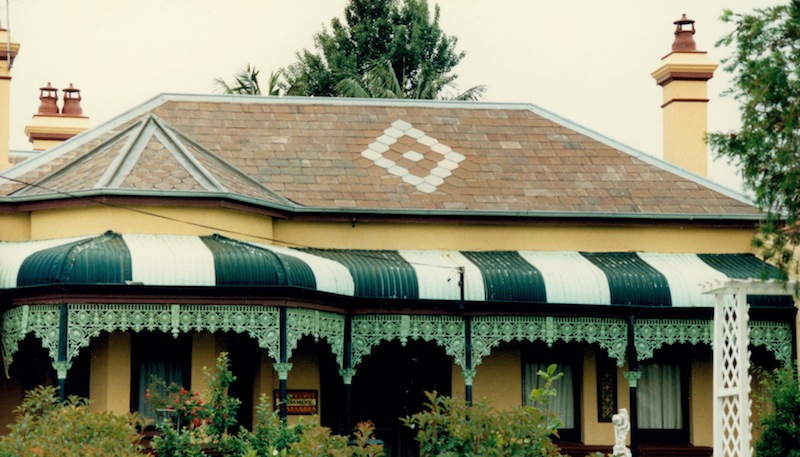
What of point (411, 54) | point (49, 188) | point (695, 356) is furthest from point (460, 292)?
point (411, 54)

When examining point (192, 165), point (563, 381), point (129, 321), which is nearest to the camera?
point (129, 321)

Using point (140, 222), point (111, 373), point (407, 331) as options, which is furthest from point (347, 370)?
point (140, 222)

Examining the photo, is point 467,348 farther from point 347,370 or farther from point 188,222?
point 188,222

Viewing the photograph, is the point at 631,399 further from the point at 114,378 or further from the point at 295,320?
the point at 114,378

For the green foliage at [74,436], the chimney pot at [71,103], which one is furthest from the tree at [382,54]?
the green foliage at [74,436]

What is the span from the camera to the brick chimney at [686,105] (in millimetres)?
25578

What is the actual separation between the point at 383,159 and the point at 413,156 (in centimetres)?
50

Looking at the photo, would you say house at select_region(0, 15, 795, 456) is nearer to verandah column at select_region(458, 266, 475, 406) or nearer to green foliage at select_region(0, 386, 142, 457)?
verandah column at select_region(458, 266, 475, 406)

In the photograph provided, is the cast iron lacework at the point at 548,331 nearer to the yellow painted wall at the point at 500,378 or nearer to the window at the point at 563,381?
the yellow painted wall at the point at 500,378

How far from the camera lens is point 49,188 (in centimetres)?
2084

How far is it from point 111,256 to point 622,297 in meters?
7.03

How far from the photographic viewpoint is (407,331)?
21156mm

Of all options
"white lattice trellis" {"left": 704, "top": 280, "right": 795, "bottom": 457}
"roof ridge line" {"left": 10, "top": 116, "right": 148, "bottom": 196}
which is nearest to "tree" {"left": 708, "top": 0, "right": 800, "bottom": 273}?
"white lattice trellis" {"left": 704, "top": 280, "right": 795, "bottom": 457}

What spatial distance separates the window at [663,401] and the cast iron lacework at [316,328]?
15.7ft
